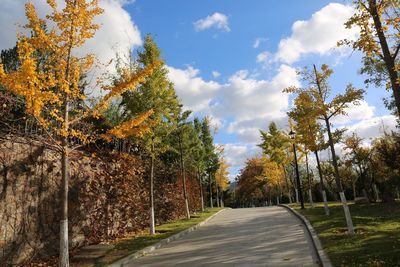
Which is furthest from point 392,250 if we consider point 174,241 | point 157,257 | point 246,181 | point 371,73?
point 246,181

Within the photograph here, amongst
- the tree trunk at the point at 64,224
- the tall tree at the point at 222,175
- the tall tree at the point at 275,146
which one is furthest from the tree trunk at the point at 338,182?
the tall tree at the point at 222,175

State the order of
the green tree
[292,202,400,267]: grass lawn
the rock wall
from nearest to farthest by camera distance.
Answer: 1. [292,202,400,267]: grass lawn
2. the rock wall
3. the green tree

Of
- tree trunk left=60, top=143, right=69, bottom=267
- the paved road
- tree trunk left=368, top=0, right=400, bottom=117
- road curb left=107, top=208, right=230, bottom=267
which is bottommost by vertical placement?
the paved road

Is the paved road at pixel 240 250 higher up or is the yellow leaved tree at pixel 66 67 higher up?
the yellow leaved tree at pixel 66 67

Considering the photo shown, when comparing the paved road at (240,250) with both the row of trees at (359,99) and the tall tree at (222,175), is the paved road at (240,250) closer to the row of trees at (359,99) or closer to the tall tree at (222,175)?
the row of trees at (359,99)

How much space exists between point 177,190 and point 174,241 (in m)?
11.0

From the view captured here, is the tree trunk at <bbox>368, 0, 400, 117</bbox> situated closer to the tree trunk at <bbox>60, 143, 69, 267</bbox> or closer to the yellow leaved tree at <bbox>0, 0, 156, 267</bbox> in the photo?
the yellow leaved tree at <bbox>0, 0, 156, 267</bbox>

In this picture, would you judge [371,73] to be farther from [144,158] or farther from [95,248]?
[95,248]

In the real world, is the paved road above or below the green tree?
below

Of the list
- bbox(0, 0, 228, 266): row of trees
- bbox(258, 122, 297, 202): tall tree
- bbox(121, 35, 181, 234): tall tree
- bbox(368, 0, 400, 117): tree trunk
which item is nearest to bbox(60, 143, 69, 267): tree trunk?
bbox(0, 0, 228, 266): row of trees

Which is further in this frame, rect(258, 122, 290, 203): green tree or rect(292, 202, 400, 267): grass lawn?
rect(258, 122, 290, 203): green tree

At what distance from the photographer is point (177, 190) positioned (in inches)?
990

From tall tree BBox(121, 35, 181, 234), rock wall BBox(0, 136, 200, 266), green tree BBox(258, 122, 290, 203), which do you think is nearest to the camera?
rock wall BBox(0, 136, 200, 266)

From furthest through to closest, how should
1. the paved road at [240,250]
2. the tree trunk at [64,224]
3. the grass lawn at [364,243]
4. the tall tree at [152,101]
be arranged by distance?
the tall tree at [152,101], the paved road at [240,250], the tree trunk at [64,224], the grass lawn at [364,243]
